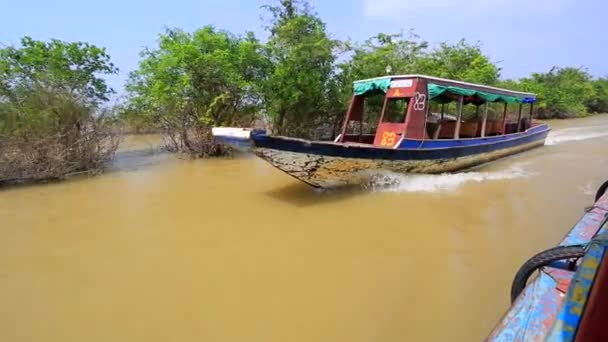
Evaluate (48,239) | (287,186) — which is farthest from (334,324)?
(287,186)

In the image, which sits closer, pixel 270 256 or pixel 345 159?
pixel 270 256

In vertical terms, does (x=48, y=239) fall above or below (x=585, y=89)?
below

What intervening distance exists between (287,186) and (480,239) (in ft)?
12.9

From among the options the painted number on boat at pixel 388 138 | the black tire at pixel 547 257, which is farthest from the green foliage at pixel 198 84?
the black tire at pixel 547 257

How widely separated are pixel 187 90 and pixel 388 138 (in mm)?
5973

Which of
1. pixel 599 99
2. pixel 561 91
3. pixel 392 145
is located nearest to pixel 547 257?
pixel 392 145

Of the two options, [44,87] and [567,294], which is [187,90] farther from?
[567,294]

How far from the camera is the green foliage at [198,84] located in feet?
32.0

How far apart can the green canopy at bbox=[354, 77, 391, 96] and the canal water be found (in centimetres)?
202

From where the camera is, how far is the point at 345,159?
6.16 m

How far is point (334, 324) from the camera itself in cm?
285

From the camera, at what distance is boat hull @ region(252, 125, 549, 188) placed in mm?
5707

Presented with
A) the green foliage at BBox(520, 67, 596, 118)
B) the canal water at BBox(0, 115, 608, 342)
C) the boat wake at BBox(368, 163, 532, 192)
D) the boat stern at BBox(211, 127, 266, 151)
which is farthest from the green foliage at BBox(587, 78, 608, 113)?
the boat stern at BBox(211, 127, 266, 151)

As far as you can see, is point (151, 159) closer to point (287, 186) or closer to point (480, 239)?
point (287, 186)
